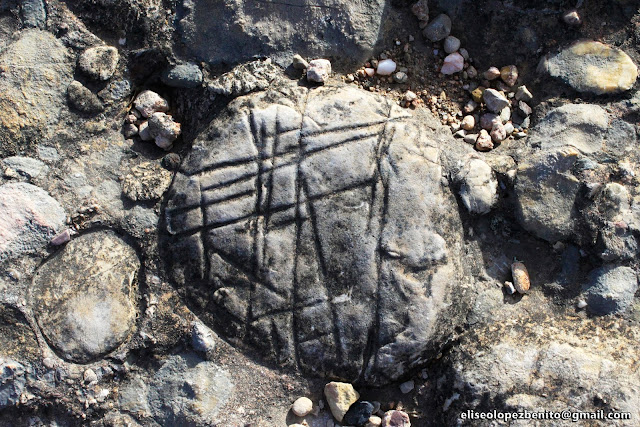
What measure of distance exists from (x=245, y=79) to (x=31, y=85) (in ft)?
3.05

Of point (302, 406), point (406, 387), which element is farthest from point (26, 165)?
point (406, 387)

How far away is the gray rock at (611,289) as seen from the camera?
2.42 metres

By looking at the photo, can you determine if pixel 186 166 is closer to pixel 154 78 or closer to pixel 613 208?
pixel 154 78

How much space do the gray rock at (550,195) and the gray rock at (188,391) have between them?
4.87ft

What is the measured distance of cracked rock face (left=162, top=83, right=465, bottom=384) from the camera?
2.38m

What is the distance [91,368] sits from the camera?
2428mm

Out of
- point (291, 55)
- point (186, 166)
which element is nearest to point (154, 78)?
point (186, 166)

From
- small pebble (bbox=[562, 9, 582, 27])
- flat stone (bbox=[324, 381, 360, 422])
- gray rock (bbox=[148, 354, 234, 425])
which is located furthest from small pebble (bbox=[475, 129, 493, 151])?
gray rock (bbox=[148, 354, 234, 425])

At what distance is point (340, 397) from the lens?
2428 mm

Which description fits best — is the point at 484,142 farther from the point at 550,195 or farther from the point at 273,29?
the point at 273,29

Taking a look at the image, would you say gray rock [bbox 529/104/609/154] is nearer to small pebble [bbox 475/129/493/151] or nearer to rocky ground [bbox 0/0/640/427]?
rocky ground [bbox 0/0/640/427]

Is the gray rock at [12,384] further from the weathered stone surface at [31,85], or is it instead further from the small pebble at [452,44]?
the small pebble at [452,44]

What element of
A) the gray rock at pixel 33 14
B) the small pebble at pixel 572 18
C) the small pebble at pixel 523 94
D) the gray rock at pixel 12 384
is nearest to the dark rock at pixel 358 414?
the gray rock at pixel 12 384

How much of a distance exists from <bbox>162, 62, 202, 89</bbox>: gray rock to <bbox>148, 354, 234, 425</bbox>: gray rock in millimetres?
1218
